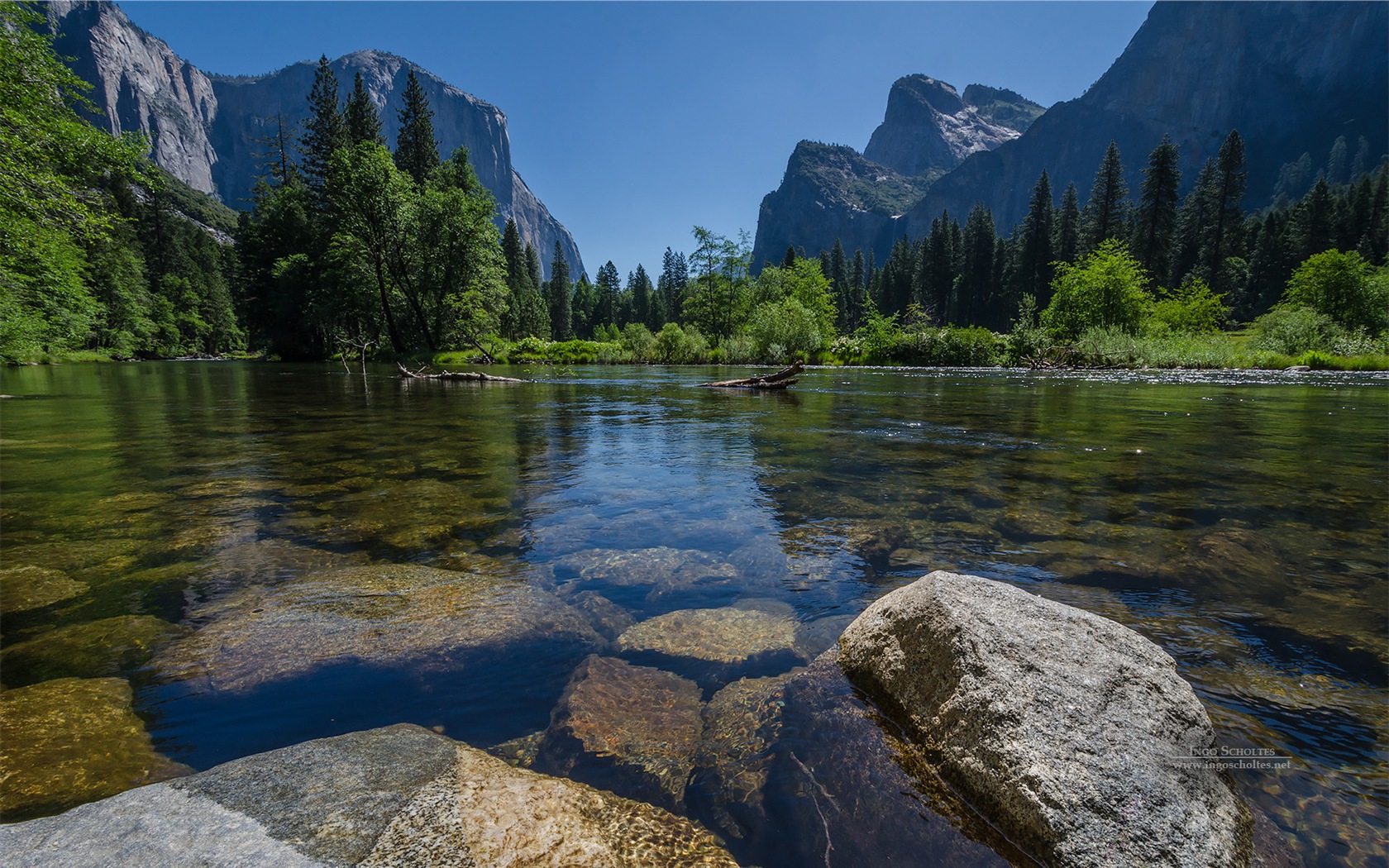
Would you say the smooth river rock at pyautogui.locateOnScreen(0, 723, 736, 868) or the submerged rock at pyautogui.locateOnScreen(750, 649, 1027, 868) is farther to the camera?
the submerged rock at pyautogui.locateOnScreen(750, 649, 1027, 868)

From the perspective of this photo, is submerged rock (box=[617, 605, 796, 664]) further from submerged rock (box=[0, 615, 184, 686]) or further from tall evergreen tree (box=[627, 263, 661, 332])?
tall evergreen tree (box=[627, 263, 661, 332])

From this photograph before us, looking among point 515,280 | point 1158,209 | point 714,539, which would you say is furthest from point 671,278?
point 714,539

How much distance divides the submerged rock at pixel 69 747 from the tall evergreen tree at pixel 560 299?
361ft

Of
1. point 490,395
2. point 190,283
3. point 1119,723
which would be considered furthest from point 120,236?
point 1119,723

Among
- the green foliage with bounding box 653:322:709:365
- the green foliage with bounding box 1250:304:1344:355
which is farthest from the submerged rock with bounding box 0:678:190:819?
the green foliage with bounding box 653:322:709:365

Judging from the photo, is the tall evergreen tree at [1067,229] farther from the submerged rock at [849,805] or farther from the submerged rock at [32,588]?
the submerged rock at [32,588]

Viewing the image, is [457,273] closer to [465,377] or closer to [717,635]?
[465,377]

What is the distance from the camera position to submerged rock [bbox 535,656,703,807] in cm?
244

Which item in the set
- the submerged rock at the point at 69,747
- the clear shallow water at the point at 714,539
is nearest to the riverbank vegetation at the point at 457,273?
the clear shallow water at the point at 714,539

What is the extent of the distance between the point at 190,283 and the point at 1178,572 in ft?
316

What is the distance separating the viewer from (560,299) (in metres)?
111

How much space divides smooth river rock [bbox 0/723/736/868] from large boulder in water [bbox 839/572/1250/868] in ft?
3.62

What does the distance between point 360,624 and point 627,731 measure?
1965mm

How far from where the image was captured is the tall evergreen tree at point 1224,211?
215ft
